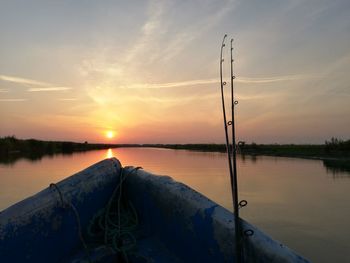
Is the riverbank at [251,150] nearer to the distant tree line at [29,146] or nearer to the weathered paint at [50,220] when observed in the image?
the distant tree line at [29,146]

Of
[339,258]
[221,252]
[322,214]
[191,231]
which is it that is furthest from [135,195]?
[322,214]

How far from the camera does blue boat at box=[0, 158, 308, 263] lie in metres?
2.47

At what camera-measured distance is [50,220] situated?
115 inches

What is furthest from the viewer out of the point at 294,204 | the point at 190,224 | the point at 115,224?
the point at 294,204

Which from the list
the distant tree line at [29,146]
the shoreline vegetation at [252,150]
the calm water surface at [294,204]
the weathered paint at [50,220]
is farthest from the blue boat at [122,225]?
the distant tree line at [29,146]

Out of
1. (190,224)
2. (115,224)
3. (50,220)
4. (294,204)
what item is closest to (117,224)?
(115,224)

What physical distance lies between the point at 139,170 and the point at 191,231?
1324 millimetres

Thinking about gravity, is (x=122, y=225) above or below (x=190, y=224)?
below

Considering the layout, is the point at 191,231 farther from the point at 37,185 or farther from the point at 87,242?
the point at 37,185

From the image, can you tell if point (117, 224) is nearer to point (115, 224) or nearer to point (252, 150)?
point (115, 224)

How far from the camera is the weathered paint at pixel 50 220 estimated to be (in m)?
2.64

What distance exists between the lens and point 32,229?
2777 mm

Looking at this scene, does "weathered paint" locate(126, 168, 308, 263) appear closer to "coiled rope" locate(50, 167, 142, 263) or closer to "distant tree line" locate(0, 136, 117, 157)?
"coiled rope" locate(50, 167, 142, 263)

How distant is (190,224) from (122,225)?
105 centimetres
